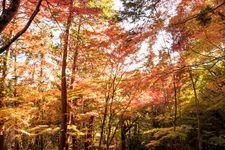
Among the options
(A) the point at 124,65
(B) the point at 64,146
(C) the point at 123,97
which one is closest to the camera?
(B) the point at 64,146

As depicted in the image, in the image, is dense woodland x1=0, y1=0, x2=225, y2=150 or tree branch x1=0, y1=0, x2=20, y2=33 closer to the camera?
tree branch x1=0, y1=0, x2=20, y2=33

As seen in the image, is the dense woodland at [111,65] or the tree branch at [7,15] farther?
the dense woodland at [111,65]

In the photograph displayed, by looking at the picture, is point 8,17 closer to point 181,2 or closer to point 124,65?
point 181,2

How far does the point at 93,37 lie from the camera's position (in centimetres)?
1444

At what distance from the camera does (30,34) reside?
12773mm

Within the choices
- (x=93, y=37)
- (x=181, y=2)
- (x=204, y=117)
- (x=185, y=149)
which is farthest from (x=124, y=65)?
(x=185, y=149)

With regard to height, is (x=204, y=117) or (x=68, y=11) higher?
(x=68, y=11)

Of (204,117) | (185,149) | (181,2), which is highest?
(181,2)

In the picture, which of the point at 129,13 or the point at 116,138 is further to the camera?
the point at 116,138

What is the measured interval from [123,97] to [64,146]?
6343 mm

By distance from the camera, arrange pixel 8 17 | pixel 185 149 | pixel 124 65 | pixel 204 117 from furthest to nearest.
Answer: pixel 185 149, pixel 204 117, pixel 124 65, pixel 8 17

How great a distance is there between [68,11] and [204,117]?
1317 centimetres

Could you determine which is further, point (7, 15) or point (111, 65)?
point (111, 65)

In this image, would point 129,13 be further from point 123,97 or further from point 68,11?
point 123,97
